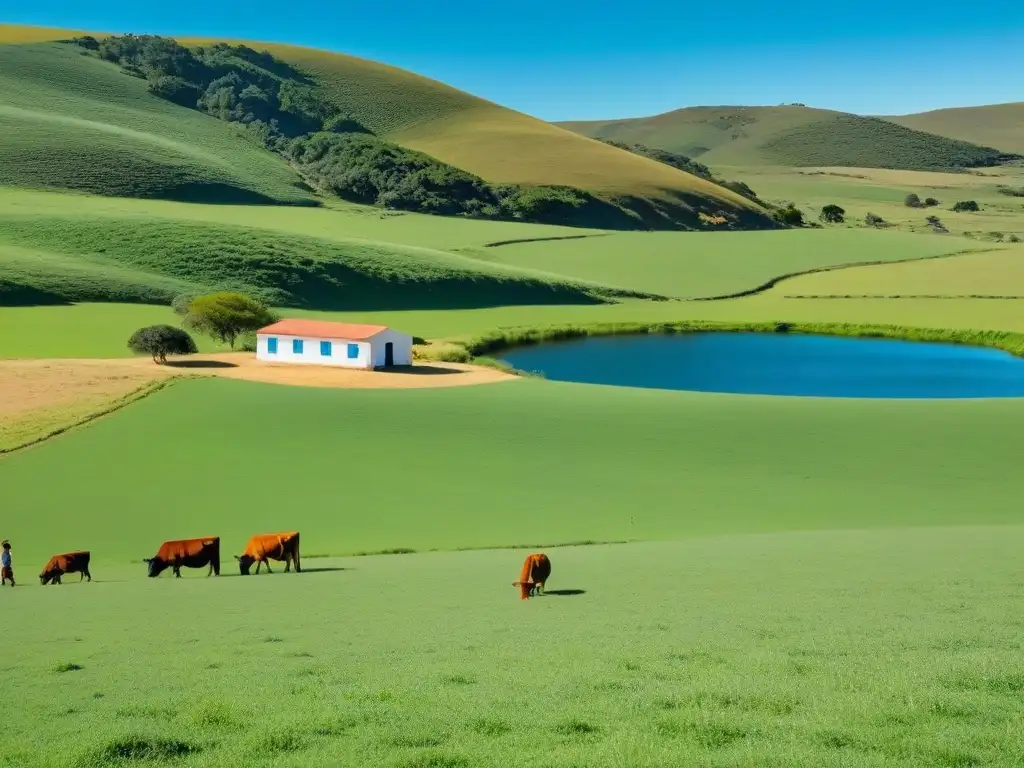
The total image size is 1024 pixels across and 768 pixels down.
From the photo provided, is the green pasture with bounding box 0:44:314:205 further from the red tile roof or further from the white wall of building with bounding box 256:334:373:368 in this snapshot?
the white wall of building with bounding box 256:334:373:368

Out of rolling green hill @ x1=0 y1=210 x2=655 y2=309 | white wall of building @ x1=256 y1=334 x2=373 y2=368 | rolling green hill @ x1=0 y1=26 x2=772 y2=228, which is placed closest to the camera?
white wall of building @ x1=256 y1=334 x2=373 y2=368

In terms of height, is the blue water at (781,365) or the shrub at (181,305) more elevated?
the shrub at (181,305)

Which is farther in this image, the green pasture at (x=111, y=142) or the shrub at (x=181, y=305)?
the green pasture at (x=111, y=142)

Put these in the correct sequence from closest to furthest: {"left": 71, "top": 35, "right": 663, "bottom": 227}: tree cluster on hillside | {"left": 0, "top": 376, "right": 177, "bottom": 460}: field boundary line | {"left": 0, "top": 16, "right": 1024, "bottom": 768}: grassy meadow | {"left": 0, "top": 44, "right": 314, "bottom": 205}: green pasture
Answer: {"left": 0, "top": 16, "right": 1024, "bottom": 768}: grassy meadow
{"left": 0, "top": 376, "right": 177, "bottom": 460}: field boundary line
{"left": 0, "top": 44, "right": 314, "bottom": 205}: green pasture
{"left": 71, "top": 35, "right": 663, "bottom": 227}: tree cluster on hillside

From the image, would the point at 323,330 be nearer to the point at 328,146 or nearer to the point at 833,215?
the point at 328,146

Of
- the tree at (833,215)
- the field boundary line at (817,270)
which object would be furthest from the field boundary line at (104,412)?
the tree at (833,215)

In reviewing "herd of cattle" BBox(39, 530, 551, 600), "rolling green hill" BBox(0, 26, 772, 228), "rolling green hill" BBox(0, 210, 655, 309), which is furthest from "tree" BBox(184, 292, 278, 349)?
"rolling green hill" BBox(0, 26, 772, 228)

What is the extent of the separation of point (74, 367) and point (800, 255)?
86083 millimetres

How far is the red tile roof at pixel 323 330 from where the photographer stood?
53.9 m

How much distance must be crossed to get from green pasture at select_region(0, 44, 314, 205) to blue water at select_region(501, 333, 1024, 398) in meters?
69.6

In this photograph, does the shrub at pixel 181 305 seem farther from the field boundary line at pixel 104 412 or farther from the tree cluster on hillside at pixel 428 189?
the tree cluster on hillside at pixel 428 189

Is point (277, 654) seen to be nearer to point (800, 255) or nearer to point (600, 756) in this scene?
point (600, 756)

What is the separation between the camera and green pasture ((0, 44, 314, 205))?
121188 mm

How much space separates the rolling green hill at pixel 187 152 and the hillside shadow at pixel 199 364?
73.0 metres
